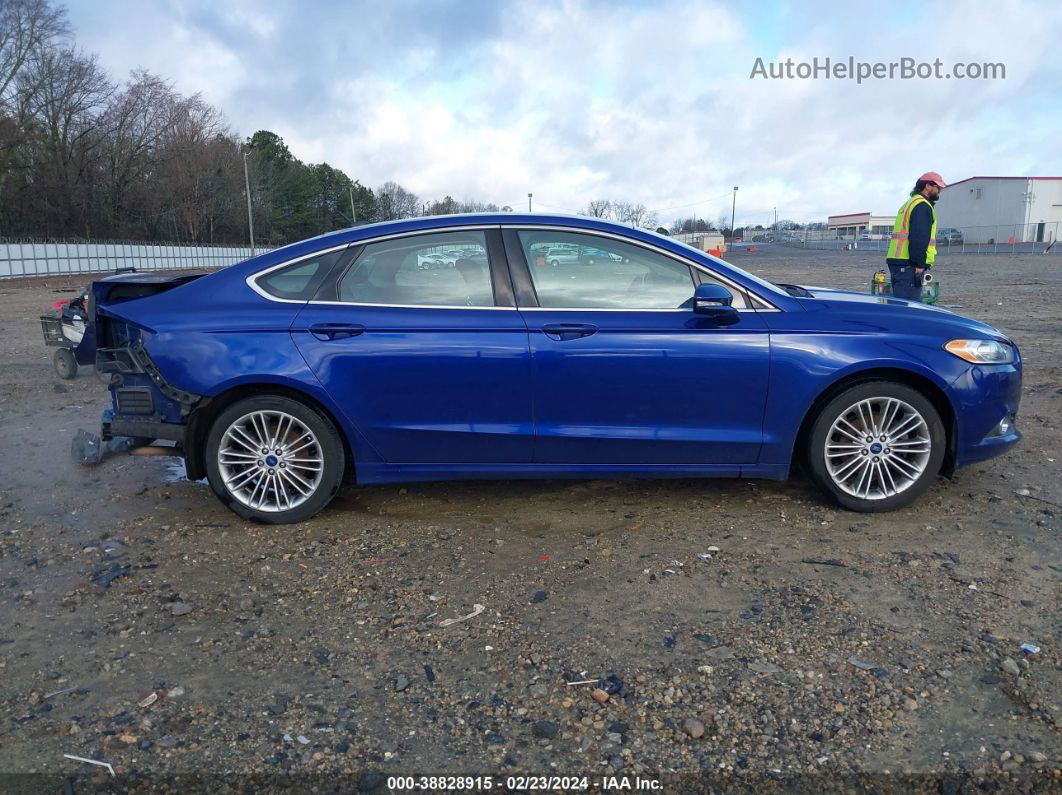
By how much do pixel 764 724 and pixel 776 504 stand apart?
7.34 ft

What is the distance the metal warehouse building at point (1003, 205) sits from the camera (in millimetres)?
61375

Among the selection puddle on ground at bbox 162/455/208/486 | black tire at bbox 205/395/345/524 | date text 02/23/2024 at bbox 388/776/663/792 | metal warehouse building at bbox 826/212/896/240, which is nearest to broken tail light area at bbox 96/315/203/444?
black tire at bbox 205/395/345/524

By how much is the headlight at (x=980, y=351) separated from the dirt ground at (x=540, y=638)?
2.79ft

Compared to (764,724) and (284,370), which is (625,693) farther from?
(284,370)

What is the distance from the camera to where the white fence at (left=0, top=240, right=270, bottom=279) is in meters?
37.1

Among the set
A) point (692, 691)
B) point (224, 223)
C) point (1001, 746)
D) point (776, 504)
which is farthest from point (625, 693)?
point (224, 223)

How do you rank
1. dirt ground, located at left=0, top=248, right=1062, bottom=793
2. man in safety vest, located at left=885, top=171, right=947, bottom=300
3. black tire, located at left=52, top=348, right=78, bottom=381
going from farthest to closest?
1. black tire, located at left=52, top=348, right=78, bottom=381
2. man in safety vest, located at left=885, top=171, right=947, bottom=300
3. dirt ground, located at left=0, top=248, right=1062, bottom=793

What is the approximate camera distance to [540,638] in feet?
10.7

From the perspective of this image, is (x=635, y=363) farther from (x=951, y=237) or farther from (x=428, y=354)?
(x=951, y=237)

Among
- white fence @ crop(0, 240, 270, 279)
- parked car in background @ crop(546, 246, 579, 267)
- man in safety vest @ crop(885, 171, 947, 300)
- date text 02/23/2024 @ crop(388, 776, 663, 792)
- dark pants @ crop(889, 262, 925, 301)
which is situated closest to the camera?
date text 02/23/2024 @ crop(388, 776, 663, 792)

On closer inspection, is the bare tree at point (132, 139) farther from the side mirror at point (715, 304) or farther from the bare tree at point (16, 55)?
the side mirror at point (715, 304)

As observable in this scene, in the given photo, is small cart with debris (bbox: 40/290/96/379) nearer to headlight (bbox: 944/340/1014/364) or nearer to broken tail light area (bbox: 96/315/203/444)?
broken tail light area (bbox: 96/315/203/444)

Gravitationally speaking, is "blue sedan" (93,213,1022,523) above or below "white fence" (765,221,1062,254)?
below

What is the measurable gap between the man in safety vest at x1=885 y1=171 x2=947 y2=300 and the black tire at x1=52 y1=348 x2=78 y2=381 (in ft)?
29.7
